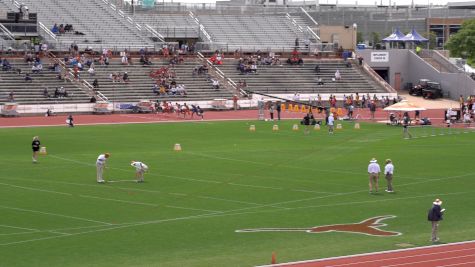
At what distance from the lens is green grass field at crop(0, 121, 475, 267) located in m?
30.7

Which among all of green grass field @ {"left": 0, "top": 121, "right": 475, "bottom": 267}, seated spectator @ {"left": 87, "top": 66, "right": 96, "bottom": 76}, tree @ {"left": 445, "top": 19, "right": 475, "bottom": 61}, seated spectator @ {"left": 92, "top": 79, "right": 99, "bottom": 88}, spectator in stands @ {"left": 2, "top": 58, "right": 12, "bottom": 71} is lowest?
green grass field @ {"left": 0, "top": 121, "right": 475, "bottom": 267}

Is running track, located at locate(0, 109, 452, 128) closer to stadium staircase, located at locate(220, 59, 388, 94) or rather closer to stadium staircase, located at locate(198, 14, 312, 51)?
stadium staircase, located at locate(220, 59, 388, 94)

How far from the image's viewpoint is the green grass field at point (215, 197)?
3066cm

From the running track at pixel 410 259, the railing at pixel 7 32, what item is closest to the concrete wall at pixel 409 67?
the railing at pixel 7 32

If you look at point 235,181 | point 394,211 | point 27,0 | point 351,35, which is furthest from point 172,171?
point 351,35

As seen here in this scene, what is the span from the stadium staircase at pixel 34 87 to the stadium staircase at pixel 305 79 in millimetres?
16388

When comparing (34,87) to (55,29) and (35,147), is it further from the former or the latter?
(35,147)

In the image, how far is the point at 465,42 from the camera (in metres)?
120

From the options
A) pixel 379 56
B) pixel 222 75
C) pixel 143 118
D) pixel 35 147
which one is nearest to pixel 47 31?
pixel 222 75

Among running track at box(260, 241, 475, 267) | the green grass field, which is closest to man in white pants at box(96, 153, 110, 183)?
the green grass field

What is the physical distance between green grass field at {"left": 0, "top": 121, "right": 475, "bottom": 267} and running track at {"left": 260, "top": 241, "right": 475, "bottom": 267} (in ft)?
2.78

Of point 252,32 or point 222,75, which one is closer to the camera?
point 222,75

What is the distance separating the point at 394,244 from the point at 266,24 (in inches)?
3237

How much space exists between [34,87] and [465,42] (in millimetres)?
56918
